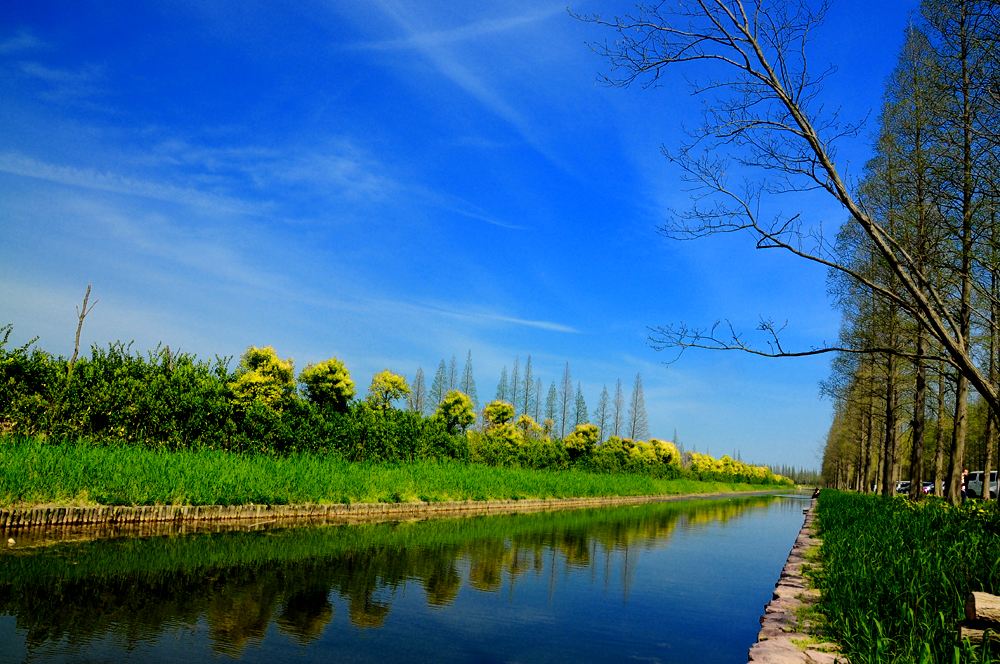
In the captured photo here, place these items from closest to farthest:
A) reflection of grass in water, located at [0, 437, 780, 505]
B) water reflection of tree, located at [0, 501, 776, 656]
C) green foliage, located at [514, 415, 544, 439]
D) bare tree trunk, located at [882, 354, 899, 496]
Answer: water reflection of tree, located at [0, 501, 776, 656] < reflection of grass in water, located at [0, 437, 780, 505] < bare tree trunk, located at [882, 354, 899, 496] < green foliage, located at [514, 415, 544, 439]

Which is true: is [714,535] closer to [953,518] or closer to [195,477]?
[953,518]

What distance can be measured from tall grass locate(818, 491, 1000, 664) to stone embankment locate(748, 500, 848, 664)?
0.17 meters

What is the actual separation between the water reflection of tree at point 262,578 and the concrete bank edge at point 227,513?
156cm

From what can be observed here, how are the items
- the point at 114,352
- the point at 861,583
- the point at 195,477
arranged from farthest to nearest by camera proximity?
1. the point at 114,352
2. the point at 195,477
3. the point at 861,583

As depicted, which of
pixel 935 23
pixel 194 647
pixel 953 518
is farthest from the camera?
pixel 953 518

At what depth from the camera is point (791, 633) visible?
5543 millimetres

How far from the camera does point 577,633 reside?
6594mm

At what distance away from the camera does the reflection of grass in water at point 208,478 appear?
10.5 m

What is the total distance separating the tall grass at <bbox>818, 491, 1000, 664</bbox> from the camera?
4586 mm

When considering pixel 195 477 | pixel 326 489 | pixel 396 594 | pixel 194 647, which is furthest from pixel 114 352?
pixel 194 647

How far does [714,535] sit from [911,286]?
13.7 metres

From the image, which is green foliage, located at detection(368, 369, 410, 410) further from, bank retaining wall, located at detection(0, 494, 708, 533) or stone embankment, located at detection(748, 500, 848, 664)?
stone embankment, located at detection(748, 500, 848, 664)

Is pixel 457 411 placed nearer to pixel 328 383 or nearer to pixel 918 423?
pixel 328 383

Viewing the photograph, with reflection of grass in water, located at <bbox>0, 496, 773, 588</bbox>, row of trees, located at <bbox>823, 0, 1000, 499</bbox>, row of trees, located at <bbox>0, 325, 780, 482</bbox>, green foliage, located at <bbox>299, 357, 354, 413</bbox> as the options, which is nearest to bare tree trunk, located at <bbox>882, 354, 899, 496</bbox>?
row of trees, located at <bbox>823, 0, 1000, 499</bbox>
